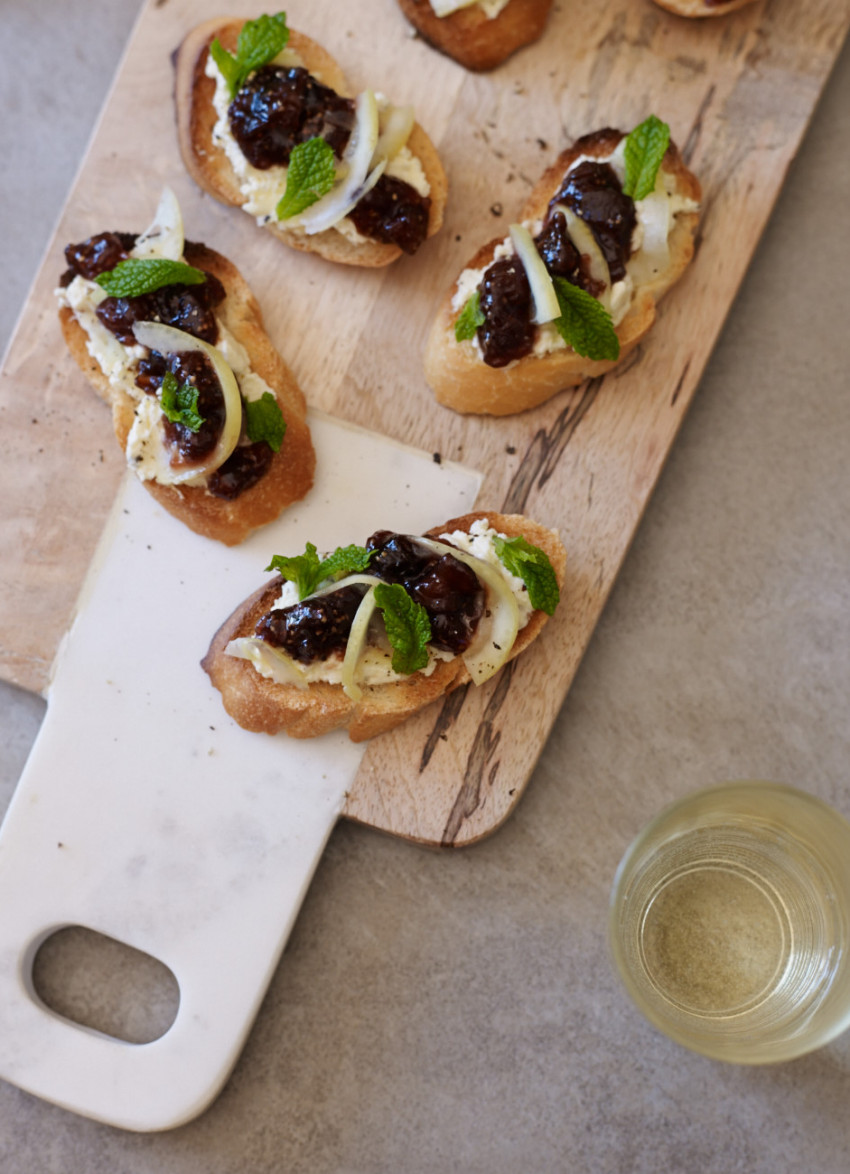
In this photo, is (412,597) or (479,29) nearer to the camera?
(412,597)

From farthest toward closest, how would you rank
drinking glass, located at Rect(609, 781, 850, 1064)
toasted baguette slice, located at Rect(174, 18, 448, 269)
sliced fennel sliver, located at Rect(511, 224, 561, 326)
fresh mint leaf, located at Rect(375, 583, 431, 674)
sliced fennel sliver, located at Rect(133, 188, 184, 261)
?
toasted baguette slice, located at Rect(174, 18, 448, 269), sliced fennel sliver, located at Rect(133, 188, 184, 261), sliced fennel sliver, located at Rect(511, 224, 561, 326), fresh mint leaf, located at Rect(375, 583, 431, 674), drinking glass, located at Rect(609, 781, 850, 1064)

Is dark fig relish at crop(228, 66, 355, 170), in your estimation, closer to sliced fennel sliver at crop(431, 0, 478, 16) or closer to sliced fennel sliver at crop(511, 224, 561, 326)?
sliced fennel sliver at crop(431, 0, 478, 16)

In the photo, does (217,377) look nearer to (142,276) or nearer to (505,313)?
(142,276)

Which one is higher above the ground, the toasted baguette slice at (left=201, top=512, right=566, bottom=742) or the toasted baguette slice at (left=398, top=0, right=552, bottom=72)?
the toasted baguette slice at (left=398, top=0, right=552, bottom=72)

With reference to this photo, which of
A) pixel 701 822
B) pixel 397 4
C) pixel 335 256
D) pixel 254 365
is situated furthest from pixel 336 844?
pixel 397 4

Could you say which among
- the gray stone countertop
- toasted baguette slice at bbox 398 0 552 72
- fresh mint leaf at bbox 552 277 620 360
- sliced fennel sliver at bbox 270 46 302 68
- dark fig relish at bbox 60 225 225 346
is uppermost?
toasted baguette slice at bbox 398 0 552 72

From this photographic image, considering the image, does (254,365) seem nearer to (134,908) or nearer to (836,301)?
(134,908)

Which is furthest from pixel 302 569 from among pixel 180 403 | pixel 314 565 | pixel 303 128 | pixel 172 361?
pixel 303 128

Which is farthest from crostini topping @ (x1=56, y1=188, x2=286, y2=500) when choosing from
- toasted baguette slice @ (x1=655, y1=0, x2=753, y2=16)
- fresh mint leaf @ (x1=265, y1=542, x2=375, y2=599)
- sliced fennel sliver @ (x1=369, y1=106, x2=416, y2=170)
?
toasted baguette slice @ (x1=655, y1=0, x2=753, y2=16)
